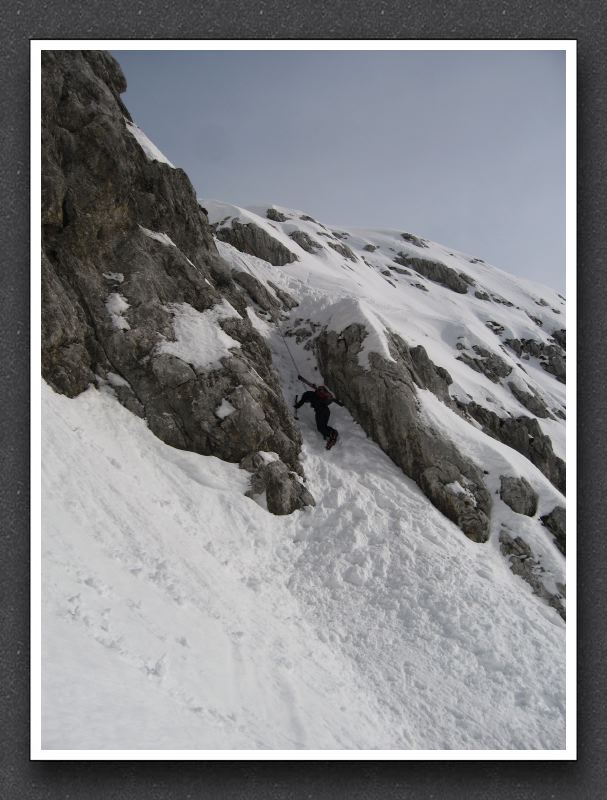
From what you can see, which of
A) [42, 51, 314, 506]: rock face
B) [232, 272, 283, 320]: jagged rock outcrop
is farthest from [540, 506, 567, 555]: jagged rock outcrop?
[232, 272, 283, 320]: jagged rock outcrop

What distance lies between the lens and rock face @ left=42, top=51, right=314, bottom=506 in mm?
10180

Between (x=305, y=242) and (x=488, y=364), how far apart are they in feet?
57.7

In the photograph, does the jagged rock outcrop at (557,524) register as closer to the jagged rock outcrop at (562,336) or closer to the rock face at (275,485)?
the jagged rock outcrop at (562,336)

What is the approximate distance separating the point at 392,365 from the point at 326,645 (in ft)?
26.8

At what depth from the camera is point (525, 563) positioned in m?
10.4

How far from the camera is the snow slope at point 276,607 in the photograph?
18.4ft

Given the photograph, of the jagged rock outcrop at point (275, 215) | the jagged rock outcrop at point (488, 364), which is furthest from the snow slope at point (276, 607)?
the jagged rock outcrop at point (275, 215)

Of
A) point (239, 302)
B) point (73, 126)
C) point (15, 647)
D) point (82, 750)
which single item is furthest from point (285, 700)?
point (73, 126)

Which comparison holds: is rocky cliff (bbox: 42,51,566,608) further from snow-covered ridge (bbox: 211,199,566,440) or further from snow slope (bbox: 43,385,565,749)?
snow slope (bbox: 43,385,565,749)

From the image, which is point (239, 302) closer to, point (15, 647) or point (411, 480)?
point (411, 480)

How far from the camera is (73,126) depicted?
37.2 ft

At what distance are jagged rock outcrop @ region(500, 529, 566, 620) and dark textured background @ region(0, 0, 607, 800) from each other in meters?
2.76

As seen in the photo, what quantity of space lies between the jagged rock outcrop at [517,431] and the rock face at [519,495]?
53.1 inches

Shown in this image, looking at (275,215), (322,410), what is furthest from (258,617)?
(275,215)
